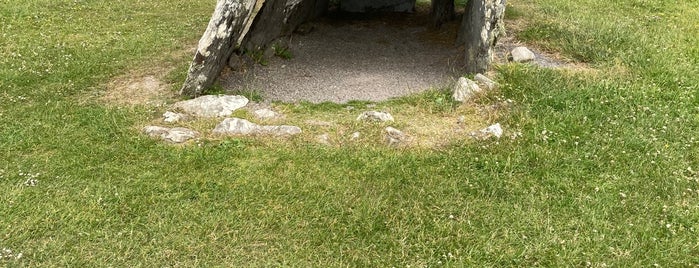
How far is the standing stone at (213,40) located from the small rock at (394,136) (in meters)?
2.43

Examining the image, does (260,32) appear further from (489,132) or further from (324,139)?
(489,132)

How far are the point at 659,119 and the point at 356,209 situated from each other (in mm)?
3689

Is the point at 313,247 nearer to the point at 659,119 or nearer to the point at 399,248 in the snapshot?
the point at 399,248

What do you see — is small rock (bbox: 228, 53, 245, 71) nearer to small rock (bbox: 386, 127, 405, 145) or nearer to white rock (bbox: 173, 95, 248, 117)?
white rock (bbox: 173, 95, 248, 117)

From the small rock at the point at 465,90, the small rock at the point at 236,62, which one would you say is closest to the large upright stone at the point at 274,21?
the small rock at the point at 236,62

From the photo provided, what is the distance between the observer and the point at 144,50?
9312 mm

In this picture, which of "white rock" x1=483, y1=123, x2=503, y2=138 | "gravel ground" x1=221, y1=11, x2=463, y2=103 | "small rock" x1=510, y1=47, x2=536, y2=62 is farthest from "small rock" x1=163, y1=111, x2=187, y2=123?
"small rock" x1=510, y1=47, x2=536, y2=62

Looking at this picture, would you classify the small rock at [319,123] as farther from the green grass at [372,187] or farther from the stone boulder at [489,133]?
the stone boulder at [489,133]

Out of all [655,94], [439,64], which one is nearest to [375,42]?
[439,64]

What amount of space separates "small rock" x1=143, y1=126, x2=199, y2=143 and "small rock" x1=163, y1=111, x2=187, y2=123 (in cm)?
27

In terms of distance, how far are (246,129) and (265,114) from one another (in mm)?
568

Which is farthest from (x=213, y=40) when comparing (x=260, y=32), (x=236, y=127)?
(x=260, y=32)

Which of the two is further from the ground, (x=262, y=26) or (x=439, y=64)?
(x=262, y=26)

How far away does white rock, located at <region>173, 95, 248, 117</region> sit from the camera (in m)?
6.85
